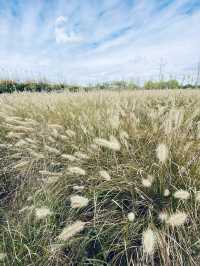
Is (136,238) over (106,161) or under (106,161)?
under

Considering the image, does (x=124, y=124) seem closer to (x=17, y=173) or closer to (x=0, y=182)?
(x=17, y=173)

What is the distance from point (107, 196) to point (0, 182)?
121 centimetres

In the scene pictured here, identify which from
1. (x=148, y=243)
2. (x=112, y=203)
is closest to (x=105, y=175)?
(x=112, y=203)

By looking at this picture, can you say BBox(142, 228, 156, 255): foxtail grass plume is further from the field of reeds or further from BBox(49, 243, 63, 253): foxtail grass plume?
BBox(49, 243, 63, 253): foxtail grass plume

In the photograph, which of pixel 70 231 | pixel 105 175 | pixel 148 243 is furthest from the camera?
pixel 105 175

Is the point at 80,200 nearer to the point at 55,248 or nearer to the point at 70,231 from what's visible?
the point at 70,231

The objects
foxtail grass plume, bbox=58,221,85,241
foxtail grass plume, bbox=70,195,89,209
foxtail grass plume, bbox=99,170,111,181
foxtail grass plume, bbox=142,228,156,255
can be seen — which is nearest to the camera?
foxtail grass plume, bbox=142,228,156,255

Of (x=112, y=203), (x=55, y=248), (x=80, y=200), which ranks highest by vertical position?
(x=80, y=200)

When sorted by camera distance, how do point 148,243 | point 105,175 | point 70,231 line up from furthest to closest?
point 105,175 → point 70,231 → point 148,243

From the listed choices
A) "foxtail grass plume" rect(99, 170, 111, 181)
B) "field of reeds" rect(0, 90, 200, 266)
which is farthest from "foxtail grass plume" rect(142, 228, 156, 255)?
"foxtail grass plume" rect(99, 170, 111, 181)

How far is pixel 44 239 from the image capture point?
1.67m

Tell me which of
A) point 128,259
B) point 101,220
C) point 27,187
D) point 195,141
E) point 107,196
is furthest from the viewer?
point 27,187

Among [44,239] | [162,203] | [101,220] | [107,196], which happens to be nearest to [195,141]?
[162,203]

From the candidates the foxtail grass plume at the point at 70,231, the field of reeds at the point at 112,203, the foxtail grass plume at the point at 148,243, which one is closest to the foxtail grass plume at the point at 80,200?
the field of reeds at the point at 112,203
